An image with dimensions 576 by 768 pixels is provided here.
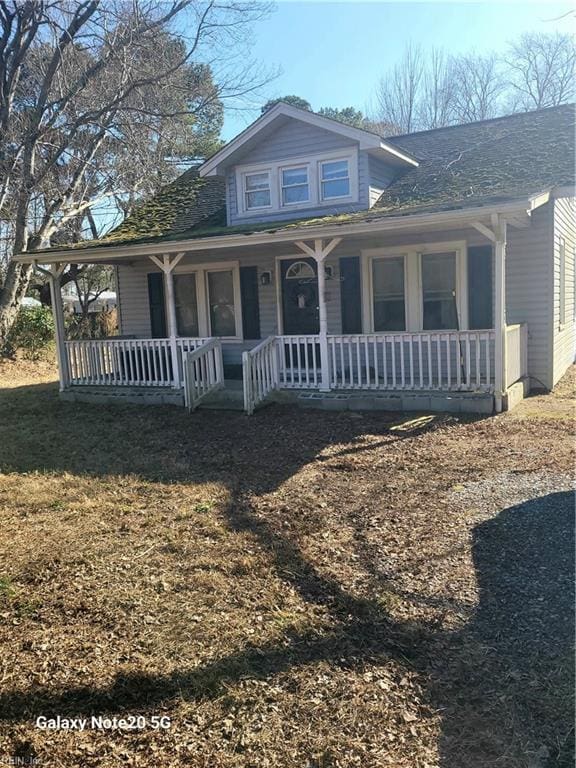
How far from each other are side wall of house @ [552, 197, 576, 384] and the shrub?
1419cm

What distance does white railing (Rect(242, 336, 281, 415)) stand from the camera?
9.59m

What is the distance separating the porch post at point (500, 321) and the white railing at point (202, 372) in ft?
15.1

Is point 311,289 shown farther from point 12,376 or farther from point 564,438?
point 12,376

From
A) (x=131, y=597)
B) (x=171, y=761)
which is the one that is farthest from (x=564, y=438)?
(x=171, y=761)

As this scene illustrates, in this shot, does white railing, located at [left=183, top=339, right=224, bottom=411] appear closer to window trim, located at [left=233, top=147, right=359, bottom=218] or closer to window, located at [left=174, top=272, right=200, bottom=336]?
window, located at [left=174, top=272, right=200, bottom=336]

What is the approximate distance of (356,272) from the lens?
448 inches

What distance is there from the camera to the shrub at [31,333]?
18.1 meters

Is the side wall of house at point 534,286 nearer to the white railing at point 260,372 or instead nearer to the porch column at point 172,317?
the white railing at point 260,372

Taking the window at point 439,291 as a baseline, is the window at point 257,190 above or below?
above

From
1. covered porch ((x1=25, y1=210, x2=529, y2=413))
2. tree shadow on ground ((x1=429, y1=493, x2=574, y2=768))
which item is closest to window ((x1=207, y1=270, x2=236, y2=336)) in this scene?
covered porch ((x1=25, y1=210, x2=529, y2=413))

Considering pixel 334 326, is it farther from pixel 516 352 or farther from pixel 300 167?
pixel 516 352

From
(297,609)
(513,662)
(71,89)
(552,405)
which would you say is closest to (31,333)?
(71,89)

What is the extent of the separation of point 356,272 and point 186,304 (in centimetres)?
396

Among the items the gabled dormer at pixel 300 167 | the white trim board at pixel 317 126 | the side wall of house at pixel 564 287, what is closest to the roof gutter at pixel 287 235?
the gabled dormer at pixel 300 167
